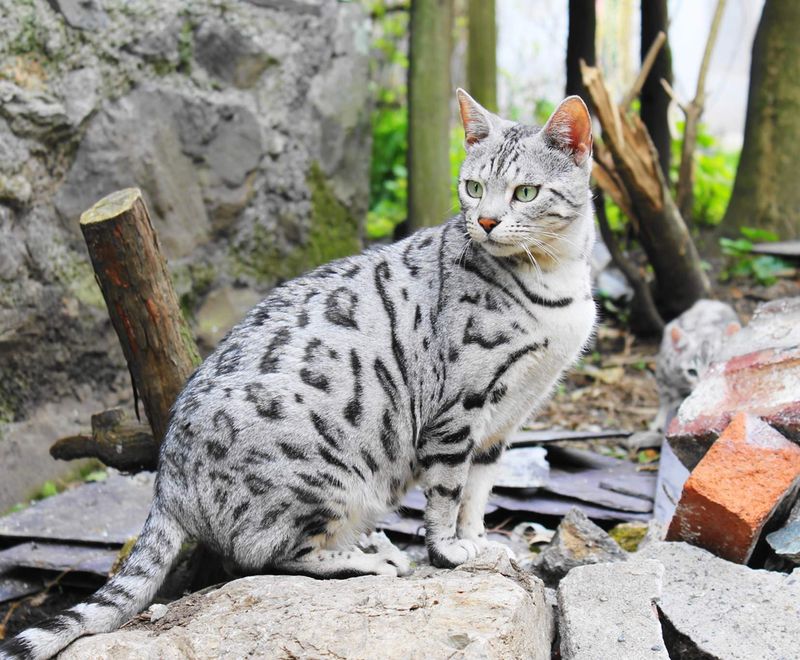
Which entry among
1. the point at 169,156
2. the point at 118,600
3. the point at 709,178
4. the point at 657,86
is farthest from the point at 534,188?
the point at 709,178

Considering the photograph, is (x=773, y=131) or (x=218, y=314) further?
(x=773, y=131)

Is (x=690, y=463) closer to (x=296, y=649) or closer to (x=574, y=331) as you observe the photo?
(x=574, y=331)

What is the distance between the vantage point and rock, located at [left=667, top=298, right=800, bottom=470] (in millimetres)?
3822

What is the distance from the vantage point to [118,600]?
319 cm

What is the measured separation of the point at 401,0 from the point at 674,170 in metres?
2.96

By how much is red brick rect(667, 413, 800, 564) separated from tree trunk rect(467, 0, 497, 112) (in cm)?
361

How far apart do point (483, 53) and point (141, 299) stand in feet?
12.2

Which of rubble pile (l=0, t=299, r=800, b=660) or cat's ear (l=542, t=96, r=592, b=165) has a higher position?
cat's ear (l=542, t=96, r=592, b=165)

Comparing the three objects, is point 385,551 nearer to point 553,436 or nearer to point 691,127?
point 553,436

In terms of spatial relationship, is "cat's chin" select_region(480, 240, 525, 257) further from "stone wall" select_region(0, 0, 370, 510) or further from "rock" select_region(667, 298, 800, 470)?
"stone wall" select_region(0, 0, 370, 510)

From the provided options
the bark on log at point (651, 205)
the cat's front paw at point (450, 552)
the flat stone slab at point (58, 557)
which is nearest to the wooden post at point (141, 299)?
the flat stone slab at point (58, 557)

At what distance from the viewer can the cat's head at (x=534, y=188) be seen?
132 inches

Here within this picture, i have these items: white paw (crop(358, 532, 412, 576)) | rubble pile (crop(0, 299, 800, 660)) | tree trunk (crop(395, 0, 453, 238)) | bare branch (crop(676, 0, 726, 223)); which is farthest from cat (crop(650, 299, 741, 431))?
white paw (crop(358, 532, 412, 576))

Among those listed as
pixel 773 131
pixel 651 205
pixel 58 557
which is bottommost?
pixel 58 557
